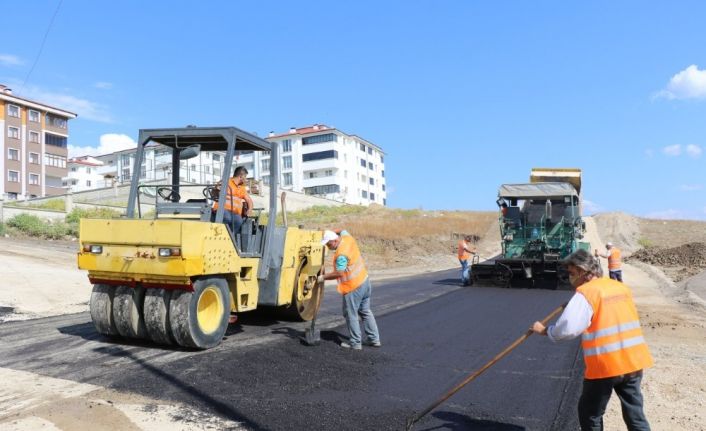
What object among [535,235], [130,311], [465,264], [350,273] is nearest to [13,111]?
[465,264]

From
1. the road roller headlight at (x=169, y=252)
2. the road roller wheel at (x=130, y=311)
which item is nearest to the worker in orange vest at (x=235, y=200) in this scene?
the road roller headlight at (x=169, y=252)

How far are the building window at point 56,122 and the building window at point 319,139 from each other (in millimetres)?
26514

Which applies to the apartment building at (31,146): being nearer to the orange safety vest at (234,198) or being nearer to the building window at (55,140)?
the building window at (55,140)

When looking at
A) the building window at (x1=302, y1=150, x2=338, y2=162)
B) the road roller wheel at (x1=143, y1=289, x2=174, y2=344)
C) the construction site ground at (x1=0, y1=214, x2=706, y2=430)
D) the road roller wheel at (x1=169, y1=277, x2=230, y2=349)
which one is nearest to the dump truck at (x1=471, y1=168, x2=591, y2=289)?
the construction site ground at (x1=0, y1=214, x2=706, y2=430)

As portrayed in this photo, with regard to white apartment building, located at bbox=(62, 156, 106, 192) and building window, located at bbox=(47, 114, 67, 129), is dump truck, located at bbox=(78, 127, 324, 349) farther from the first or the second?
white apartment building, located at bbox=(62, 156, 106, 192)

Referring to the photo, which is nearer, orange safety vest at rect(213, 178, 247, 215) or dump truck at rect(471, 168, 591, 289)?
orange safety vest at rect(213, 178, 247, 215)

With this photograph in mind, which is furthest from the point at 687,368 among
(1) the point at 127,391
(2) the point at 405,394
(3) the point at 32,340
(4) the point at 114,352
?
(3) the point at 32,340

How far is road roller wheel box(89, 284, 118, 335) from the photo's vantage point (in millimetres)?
6105

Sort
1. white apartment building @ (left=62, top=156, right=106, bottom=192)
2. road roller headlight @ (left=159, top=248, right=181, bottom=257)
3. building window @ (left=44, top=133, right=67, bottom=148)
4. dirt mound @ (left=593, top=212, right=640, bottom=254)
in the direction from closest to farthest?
road roller headlight @ (left=159, top=248, right=181, bottom=257)
dirt mound @ (left=593, top=212, right=640, bottom=254)
building window @ (left=44, top=133, right=67, bottom=148)
white apartment building @ (left=62, top=156, right=106, bottom=192)

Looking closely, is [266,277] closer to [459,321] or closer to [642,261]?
[459,321]

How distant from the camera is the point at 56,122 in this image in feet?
182

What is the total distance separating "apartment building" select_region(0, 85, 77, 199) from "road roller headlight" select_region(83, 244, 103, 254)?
48.7 metres

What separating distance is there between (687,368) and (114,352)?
609cm

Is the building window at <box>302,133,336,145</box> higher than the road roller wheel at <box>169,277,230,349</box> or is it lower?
higher
